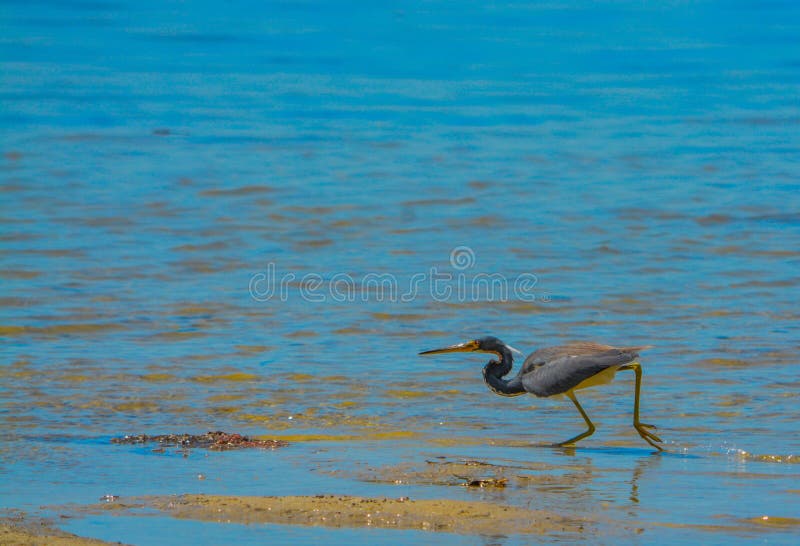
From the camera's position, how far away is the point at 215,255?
45.3ft

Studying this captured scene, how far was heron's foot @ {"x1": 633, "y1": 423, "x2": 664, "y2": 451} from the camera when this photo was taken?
23.3 feet

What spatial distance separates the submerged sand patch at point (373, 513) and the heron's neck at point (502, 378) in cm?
280

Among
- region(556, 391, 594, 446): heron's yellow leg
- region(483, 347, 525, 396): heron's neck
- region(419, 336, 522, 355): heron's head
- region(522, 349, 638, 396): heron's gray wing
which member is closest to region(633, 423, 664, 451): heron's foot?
region(556, 391, 594, 446): heron's yellow leg

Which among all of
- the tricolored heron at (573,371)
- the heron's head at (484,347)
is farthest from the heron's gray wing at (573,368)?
the heron's head at (484,347)

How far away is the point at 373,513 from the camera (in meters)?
5.08

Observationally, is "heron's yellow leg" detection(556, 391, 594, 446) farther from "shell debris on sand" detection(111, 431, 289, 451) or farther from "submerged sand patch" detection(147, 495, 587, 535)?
"submerged sand patch" detection(147, 495, 587, 535)

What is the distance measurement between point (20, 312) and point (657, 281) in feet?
18.1

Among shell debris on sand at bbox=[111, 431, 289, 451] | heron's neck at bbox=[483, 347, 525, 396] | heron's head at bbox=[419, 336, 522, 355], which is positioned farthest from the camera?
heron's head at bbox=[419, 336, 522, 355]

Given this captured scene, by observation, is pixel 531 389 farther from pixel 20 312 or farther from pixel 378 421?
pixel 20 312

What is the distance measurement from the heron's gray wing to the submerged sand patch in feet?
8.18

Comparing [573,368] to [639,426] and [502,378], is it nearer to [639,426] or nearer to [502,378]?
[639,426]

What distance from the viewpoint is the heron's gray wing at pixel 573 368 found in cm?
770

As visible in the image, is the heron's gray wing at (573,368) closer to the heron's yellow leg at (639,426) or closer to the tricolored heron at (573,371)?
the tricolored heron at (573,371)

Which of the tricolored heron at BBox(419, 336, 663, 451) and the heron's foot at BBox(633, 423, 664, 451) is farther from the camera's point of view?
the tricolored heron at BBox(419, 336, 663, 451)
